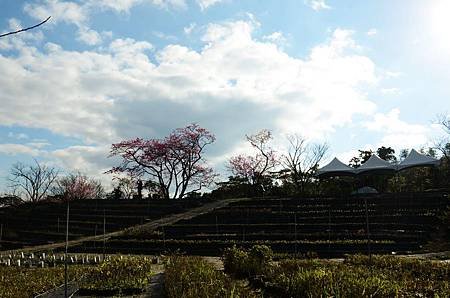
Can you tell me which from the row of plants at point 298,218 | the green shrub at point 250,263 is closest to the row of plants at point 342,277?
the green shrub at point 250,263

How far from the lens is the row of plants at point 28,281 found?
903cm

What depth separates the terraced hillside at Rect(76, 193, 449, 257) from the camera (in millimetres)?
19034

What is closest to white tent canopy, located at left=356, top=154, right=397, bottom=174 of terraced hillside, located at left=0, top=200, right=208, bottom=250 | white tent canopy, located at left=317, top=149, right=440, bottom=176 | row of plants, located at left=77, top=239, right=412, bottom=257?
white tent canopy, located at left=317, top=149, right=440, bottom=176

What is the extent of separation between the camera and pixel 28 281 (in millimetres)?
10734

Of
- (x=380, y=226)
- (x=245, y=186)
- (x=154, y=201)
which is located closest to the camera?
(x=380, y=226)

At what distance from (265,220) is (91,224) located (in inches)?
464

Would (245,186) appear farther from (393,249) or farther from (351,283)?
(351,283)

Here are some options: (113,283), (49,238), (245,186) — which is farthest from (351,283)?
(245,186)

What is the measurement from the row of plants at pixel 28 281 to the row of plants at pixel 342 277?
4411mm

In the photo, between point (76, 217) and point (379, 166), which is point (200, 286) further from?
point (379, 166)

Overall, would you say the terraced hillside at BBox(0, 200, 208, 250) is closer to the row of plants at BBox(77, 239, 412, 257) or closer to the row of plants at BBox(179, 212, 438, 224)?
the row of plants at BBox(77, 239, 412, 257)

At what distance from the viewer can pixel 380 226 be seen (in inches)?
888

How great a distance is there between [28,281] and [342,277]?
7832 millimetres

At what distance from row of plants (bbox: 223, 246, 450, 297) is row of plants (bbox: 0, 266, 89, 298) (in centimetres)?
441
